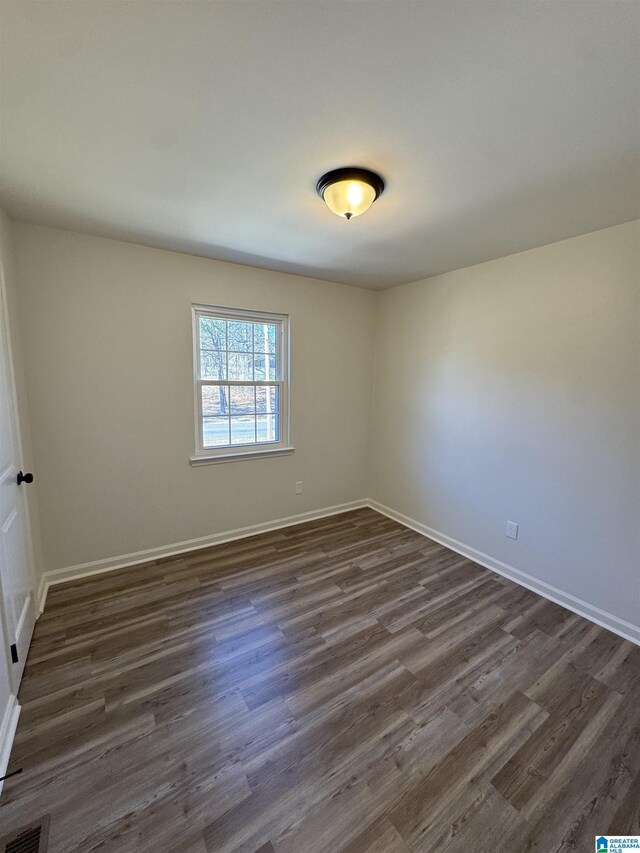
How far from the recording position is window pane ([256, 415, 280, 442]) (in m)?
3.35

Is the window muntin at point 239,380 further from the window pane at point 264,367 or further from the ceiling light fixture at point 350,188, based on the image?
the ceiling light fixture at point 350,188

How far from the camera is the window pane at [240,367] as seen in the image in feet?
10.2

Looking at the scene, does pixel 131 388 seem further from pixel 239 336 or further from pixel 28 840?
pixel 28 840

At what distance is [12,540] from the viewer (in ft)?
5.69

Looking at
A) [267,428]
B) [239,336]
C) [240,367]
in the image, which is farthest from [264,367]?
[267,428]

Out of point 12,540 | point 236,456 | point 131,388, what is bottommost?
point 12,540

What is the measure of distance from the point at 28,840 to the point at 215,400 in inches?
99.1

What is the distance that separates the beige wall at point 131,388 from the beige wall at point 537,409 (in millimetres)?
1169

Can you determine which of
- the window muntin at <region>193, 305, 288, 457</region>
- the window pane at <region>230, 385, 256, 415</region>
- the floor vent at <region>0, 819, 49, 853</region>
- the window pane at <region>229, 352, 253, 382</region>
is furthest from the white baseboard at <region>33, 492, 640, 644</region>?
the window pane at <region>229, 352, 253, 382</region>

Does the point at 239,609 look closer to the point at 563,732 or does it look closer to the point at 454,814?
the point at 454,814

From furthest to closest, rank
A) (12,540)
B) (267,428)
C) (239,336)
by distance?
(267,428) < (239,336) < (12,540)

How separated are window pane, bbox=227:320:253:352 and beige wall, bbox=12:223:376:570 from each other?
0.21 m

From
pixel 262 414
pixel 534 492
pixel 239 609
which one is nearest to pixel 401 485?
pixel 534 492

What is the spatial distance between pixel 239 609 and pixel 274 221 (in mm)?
2558
